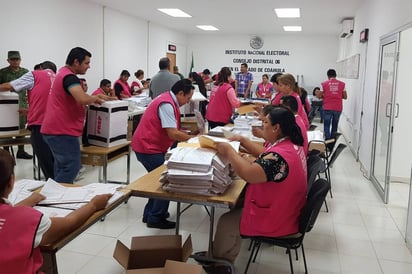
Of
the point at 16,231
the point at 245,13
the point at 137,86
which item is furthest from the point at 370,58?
the point at 16,231

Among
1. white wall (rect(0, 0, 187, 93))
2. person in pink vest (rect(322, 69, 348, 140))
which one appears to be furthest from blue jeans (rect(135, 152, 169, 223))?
person in pink vest (rect(322, 69, 348, 140))

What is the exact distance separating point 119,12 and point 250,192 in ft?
28.8

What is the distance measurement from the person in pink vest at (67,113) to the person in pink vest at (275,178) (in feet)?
4.66

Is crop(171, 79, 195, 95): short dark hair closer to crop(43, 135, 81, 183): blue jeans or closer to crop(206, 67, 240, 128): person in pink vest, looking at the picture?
crop(43, 135, 81, 183): blue jeans

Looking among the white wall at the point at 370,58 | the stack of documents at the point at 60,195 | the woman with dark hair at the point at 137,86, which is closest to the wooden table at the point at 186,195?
the stack of documents at the point at 60,195

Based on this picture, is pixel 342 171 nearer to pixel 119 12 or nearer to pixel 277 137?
pixel 277 137

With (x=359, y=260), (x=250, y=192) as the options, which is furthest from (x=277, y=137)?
(x=359, y=260)

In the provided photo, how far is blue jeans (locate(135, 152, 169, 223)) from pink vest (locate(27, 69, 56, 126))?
1.33 metres

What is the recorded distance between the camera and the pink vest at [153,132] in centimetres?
313

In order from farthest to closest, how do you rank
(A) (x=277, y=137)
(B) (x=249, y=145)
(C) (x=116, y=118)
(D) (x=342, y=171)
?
(D) (x=342, y=171) → (C) (x=116, y=118) → (B) (x=249, y=145) → (A) (x=277, y=137)

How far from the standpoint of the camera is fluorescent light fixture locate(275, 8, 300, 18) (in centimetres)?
885

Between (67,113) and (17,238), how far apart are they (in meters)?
1.99

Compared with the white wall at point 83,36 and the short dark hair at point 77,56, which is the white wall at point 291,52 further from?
the short dark hair at point 77,56

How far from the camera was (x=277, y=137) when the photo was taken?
2.27 m
